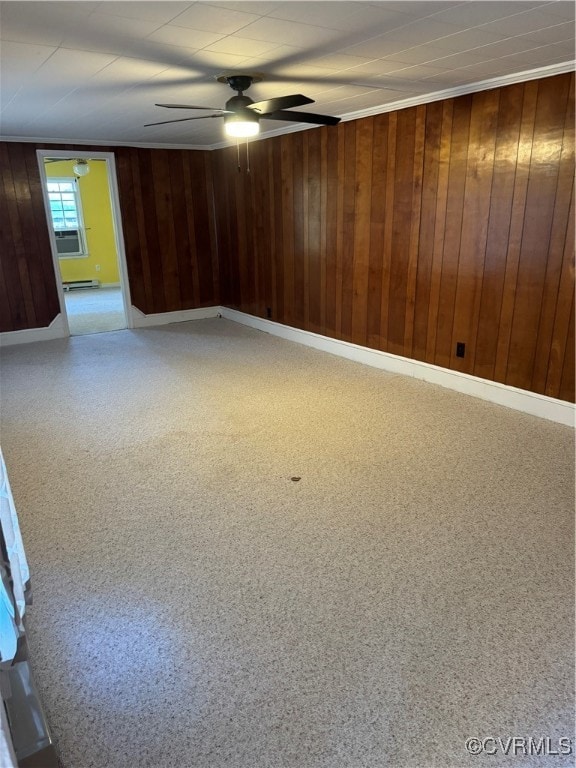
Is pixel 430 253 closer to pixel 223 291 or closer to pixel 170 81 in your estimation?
pixel 170 81

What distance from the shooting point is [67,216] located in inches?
387

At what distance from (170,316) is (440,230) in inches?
156

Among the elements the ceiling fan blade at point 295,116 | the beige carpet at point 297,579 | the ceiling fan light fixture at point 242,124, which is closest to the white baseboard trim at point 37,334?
the beige carpet at point 297,579

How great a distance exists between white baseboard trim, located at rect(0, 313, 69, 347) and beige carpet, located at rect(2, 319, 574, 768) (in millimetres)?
2201

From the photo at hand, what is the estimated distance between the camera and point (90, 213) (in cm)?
998

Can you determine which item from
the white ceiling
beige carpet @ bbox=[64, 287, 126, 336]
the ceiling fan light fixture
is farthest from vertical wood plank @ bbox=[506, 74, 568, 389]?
beige carpet @ bbox=[64, 287, 126, 336]

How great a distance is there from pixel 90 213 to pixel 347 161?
692 centimetres

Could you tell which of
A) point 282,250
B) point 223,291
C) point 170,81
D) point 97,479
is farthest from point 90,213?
point 97,479

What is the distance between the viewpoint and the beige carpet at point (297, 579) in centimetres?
152

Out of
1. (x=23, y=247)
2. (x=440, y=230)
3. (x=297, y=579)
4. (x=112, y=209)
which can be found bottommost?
(x=297, y=579)

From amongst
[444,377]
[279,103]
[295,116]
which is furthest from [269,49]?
[444,377]

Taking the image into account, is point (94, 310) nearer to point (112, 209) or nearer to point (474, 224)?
point (112, 209)

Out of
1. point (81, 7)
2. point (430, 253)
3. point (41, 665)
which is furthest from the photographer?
point (430, 253)

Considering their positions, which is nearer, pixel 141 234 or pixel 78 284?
pixel 141 234
